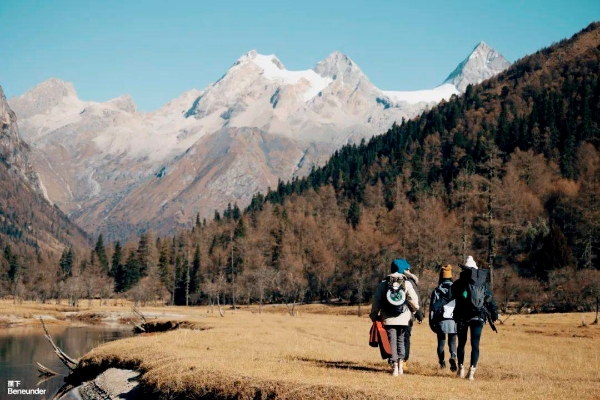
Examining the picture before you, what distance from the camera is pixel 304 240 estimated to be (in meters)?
133

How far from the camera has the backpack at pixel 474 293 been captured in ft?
48.9

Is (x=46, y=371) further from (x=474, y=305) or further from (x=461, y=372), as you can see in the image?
(x=474, y=305)

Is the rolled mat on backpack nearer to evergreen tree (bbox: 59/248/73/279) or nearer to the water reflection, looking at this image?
the water reflection

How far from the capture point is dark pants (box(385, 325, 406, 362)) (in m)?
15.1

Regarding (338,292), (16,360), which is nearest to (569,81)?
(338,292)

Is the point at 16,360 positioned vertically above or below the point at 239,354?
below

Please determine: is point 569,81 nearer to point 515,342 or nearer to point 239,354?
point 515,342

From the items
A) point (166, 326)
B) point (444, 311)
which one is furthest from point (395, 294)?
point (166, 326)

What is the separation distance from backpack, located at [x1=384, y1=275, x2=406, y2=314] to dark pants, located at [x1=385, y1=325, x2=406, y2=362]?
483 mm

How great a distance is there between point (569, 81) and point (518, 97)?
22.5 metres

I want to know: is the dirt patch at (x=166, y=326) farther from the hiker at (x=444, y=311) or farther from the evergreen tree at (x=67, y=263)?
the evergreen tree at (x=67, y=263)

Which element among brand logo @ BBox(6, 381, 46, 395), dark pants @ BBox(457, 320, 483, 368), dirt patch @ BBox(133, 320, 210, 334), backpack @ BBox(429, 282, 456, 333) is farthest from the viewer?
dirt patch @ BBox(133, 320, 210, 334)

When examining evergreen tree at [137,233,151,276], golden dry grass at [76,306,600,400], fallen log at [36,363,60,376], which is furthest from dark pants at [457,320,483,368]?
evergreen tree at [137,233,151,276]

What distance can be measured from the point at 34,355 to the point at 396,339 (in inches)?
1522
